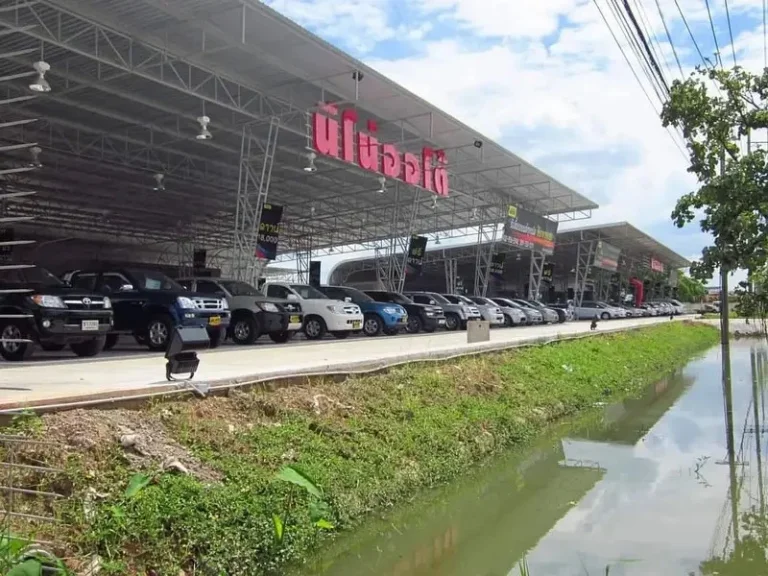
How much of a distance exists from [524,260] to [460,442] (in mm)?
56093

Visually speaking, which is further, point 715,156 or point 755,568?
point 715,156

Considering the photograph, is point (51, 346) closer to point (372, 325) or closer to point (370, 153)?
point (372, 325)

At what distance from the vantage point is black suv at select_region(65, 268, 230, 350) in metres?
13.1

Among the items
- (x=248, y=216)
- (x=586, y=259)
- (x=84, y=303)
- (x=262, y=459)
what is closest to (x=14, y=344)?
(x=84, y=303)

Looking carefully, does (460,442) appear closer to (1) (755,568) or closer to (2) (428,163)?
(1) (755,568)

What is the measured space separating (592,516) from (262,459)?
3491 millimetres

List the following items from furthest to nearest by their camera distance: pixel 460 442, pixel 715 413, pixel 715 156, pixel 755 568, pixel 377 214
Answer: pixel 377 214 < pixel 715 413 < pixel 460 442 < pixel 715 156 < pixel 755 568

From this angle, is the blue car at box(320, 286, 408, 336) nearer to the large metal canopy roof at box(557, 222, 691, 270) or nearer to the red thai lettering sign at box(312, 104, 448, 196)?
the red thai lettering sign at box(312, 104, 448, 196)

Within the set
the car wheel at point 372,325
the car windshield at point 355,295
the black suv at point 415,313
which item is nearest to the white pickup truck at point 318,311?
the car wheel at point 372,325

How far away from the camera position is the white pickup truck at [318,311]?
61.8ft

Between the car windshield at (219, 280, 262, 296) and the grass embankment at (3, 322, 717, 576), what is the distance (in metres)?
6.12

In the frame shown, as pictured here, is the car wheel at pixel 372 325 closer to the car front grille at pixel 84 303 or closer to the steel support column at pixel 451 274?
the car front grille at pixel 84 303

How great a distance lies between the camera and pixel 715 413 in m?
14.0

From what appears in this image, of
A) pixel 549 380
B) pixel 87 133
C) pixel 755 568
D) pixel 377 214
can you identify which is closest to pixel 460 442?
pixel 755 568
